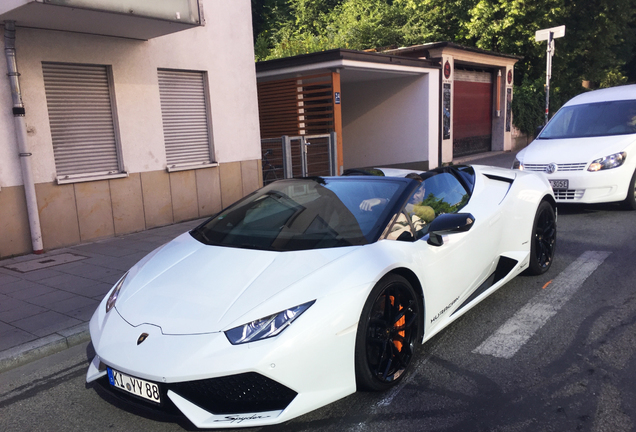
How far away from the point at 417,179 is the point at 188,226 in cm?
594

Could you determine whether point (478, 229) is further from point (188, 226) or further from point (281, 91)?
point (281, 91)

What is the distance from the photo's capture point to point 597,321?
4.23m

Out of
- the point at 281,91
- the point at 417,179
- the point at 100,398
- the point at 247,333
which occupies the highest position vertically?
the point at 281,91

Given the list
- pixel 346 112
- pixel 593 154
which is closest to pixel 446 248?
pixel 593 154

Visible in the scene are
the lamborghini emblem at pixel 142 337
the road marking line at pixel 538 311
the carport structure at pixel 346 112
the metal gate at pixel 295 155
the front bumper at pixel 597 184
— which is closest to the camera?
the lamborghini emblem at pixel 142 337

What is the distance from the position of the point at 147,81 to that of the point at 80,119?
1.36m

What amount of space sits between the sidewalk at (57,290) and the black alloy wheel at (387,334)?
8.99 ft

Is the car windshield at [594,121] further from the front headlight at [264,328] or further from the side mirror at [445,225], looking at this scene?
the front headlight at [264,328]

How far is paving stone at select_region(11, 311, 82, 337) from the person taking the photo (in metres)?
4.60

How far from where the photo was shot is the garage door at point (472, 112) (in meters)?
18.7

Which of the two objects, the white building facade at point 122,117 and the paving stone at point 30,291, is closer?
the paving stone at point 30,291

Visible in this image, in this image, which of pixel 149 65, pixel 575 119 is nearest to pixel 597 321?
pixel 575 119

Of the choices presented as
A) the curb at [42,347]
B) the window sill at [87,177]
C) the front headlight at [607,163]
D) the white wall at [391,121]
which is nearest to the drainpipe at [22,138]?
the window sill at [87,177]

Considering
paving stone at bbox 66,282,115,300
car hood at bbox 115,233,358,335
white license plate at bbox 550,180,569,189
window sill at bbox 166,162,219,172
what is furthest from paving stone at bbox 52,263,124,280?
white license plate at bbox 550,180,569,189
